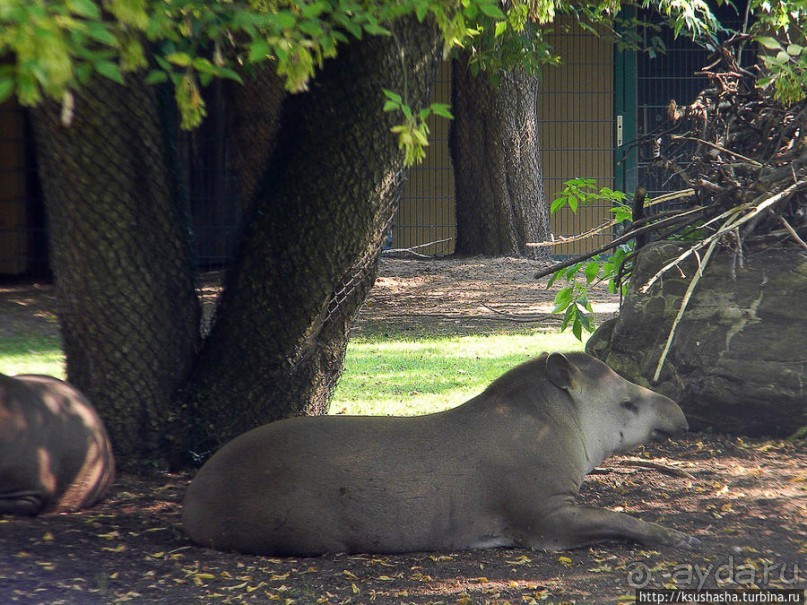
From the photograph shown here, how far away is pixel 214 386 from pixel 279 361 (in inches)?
15.1

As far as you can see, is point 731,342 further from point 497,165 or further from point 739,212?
point 497,165

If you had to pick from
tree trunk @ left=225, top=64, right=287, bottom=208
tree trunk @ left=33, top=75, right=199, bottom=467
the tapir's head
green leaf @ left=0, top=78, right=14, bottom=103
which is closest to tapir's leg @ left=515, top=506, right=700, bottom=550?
the tapir's head

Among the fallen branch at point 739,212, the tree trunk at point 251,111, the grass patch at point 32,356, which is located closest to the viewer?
the fallen branch at point 739,212

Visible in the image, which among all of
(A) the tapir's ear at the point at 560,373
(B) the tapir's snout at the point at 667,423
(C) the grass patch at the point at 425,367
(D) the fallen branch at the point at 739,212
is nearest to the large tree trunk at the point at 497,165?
(C) the grass patch at the point at 425,367

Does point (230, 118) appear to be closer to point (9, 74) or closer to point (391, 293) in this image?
point (391, 293)

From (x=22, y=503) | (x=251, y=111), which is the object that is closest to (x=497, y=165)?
(x=251, y=111)

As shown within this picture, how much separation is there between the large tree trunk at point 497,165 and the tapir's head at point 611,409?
915 centimetres

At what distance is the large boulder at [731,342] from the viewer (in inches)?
251

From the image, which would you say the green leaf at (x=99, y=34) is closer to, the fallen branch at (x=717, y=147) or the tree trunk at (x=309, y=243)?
the tree trunk at (x=309, y=243)

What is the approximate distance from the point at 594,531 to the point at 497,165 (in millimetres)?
10403

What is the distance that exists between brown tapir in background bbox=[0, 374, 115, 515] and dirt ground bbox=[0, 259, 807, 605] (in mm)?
136

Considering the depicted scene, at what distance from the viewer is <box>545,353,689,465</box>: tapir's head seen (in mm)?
5238

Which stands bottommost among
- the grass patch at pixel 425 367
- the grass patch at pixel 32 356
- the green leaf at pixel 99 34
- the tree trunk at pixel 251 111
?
the grass patch at pixel 425 367

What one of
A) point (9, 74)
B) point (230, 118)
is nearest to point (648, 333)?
point (230, 118)
